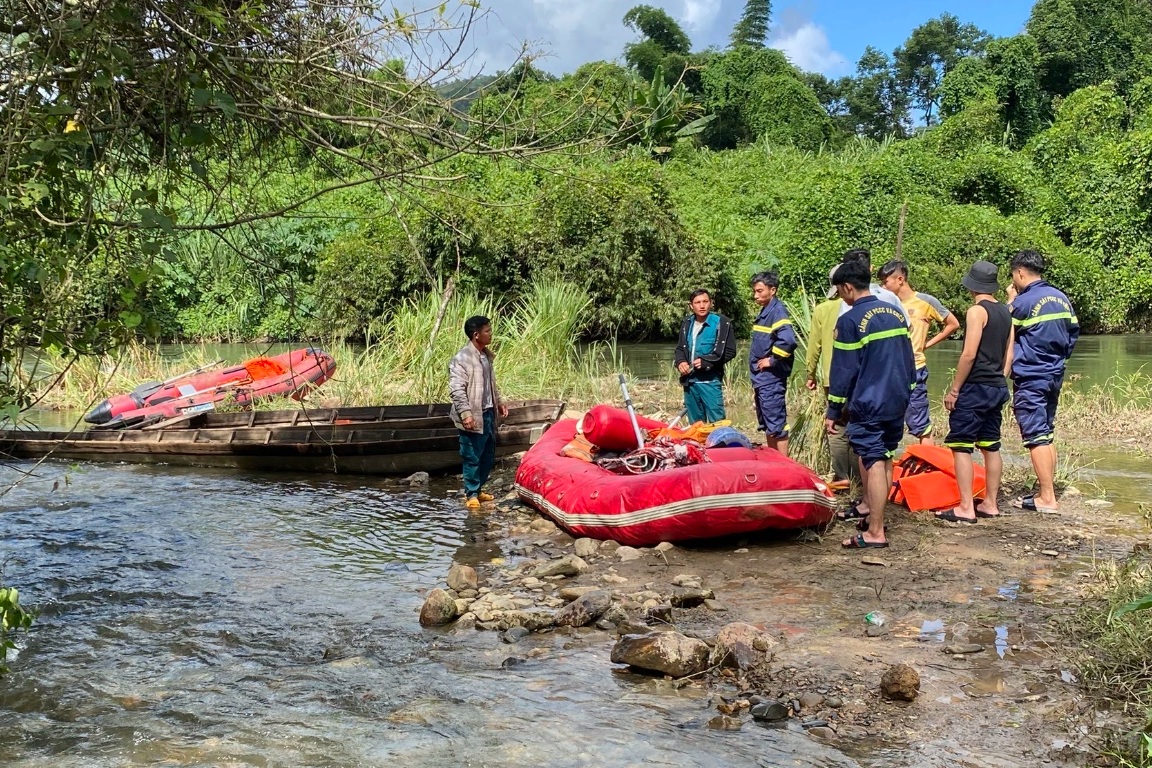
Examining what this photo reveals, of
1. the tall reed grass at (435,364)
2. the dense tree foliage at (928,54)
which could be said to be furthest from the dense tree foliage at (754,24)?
the tall reed grass at (435,364)

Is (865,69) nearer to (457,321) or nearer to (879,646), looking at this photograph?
(457,321)

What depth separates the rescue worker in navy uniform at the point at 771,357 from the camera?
27.0 ft

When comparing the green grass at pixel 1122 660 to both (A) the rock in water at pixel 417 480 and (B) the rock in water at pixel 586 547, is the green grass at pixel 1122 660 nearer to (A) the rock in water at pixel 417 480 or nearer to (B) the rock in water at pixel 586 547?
(B) the rock in water at pixel 586 547

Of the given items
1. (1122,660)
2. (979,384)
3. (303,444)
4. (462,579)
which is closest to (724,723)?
(1122,660)

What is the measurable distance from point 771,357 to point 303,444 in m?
5.08

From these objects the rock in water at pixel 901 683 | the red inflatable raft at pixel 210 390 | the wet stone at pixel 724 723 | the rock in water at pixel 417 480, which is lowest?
the wet stone at pixel 724 723

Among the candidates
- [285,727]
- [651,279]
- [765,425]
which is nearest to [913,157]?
[651,279]

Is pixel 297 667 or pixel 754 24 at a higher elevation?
pixel 754 24

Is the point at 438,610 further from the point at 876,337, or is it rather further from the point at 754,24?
the point at 754,24

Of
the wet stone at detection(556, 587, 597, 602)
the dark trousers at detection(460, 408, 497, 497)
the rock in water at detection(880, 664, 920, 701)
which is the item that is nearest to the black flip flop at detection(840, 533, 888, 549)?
the wet stone at detection(556, 587, 597, 602)

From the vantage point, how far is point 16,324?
13.0 ft

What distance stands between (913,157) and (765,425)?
975 inches

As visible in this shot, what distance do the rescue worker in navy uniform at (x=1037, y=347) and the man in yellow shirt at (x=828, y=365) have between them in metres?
1.25

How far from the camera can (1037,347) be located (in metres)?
7.01
